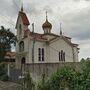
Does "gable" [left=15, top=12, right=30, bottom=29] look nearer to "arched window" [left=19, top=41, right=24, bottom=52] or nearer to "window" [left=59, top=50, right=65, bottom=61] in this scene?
"arched window" [left=19, top=41, right=24, bottom=52]

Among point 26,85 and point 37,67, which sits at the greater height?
point 37,67

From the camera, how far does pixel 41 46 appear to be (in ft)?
147

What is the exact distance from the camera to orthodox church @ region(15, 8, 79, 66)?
44.1m

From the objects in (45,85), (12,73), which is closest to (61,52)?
(12,73)

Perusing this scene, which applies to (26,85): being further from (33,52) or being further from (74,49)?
(74,49)

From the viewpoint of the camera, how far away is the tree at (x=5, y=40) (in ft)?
138

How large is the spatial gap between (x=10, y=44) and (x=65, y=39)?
947cm

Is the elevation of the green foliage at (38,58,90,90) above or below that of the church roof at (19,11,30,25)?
below

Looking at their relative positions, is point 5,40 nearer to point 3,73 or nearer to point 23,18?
point 23,18

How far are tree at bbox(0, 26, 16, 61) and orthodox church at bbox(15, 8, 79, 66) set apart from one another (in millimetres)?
2253

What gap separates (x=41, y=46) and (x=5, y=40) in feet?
18.2

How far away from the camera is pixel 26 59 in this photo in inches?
1750

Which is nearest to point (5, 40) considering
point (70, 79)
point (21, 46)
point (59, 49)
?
point (21, 46)

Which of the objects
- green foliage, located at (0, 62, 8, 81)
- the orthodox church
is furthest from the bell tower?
green foliage, located at (0, 62, 8, 81)
